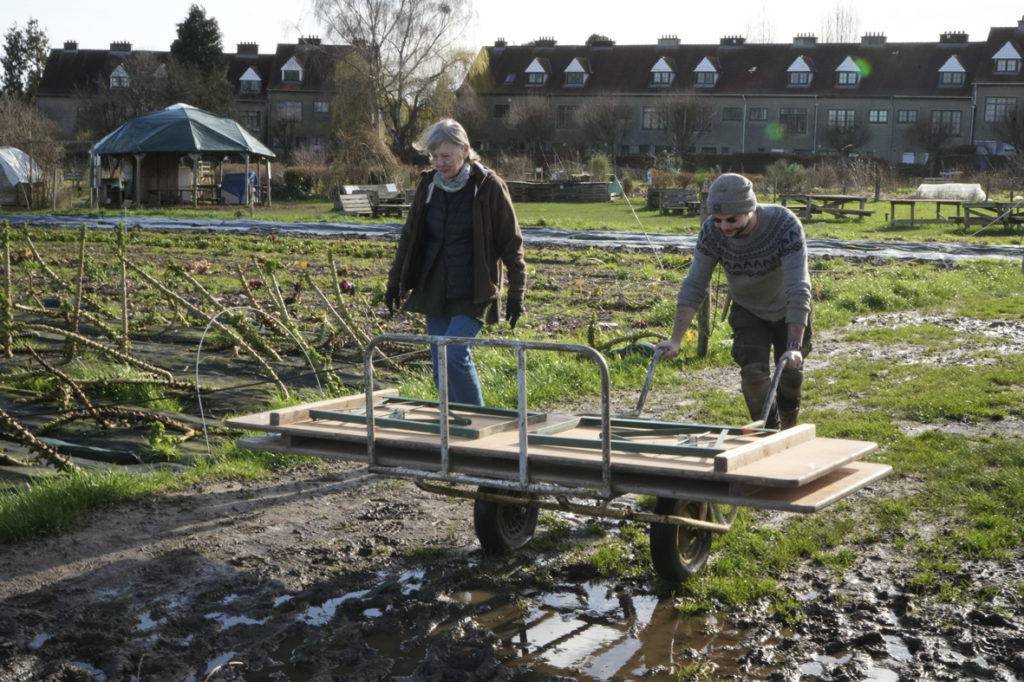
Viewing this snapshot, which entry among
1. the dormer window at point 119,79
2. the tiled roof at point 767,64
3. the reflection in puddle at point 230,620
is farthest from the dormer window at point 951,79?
the reflection in puddle at point 230,620

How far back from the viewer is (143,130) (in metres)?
40.6

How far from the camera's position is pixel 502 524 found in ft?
17.6

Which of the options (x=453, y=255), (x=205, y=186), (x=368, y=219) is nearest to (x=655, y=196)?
(x=368, y=219)

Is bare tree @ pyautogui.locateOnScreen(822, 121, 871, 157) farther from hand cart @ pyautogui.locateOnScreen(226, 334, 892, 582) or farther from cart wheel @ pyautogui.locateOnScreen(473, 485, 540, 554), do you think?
hand cart @ pyautogui.locateOnScreen(226, 334, 892, 582)

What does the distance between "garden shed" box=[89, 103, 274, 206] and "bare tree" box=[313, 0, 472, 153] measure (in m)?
13.0

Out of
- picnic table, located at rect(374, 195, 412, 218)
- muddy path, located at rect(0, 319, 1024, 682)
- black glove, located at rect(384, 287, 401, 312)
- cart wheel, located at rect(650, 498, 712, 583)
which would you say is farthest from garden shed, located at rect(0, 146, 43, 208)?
cart wheel, located at rect(650, 498, 712, 583)

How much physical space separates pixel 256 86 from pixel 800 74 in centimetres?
3397

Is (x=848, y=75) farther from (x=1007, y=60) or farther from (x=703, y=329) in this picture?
(x=703, y=329)

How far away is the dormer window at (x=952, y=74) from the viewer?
6519 centimetres

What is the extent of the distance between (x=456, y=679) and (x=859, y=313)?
11131 mm

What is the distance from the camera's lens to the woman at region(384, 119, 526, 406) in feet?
19.5

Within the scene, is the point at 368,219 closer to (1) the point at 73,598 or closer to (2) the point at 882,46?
(1) the point at 73,598

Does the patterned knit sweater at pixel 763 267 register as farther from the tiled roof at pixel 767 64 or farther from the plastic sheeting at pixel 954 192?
the tiled roof at pixel 767 64

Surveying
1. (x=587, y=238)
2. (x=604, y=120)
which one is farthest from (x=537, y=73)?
(x=587, y=238)
